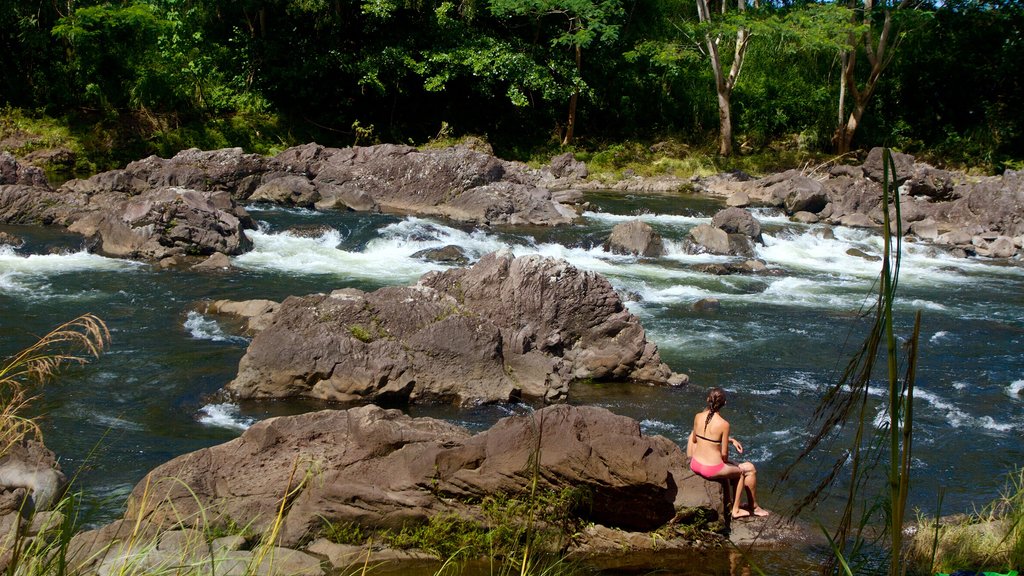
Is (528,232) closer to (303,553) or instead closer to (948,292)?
(948,292)

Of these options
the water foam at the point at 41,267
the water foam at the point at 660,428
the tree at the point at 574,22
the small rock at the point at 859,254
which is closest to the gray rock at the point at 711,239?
the small rock at the point at 859,254

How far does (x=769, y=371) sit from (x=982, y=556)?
533cm

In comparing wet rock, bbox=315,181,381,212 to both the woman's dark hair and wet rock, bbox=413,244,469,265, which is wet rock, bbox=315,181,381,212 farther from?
the woman's dark hair

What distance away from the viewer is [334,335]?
336 inches

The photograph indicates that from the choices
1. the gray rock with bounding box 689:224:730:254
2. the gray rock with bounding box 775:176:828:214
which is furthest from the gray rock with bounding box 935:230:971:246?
the gray rock with bounding box 689:224:730:254

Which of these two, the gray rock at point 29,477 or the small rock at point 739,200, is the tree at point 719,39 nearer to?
the small rock at point 739,200

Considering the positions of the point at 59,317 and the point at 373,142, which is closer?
the point at 59,317

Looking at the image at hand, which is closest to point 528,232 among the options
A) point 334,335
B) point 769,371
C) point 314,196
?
point 314,196

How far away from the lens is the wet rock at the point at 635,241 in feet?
55.6

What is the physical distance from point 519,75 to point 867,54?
10.3 metres

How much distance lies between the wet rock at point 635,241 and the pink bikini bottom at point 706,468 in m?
11.0

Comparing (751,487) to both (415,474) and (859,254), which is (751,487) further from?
(859,254)

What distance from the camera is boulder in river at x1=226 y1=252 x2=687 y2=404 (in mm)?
8375

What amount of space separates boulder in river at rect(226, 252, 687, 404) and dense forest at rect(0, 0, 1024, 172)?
17497mm
